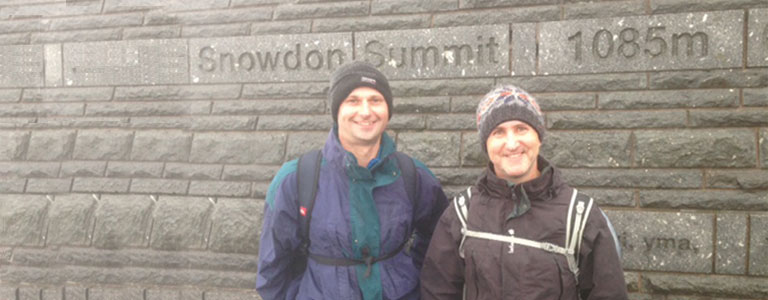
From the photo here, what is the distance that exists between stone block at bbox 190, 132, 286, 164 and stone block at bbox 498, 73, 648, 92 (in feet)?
5.69

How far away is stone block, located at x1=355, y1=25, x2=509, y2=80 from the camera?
4.08m

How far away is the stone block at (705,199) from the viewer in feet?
11.9

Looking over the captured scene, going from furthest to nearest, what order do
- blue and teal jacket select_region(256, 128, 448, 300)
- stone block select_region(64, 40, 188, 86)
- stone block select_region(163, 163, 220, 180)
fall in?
stone block select_region(64, 40, 188, 86)
stone block select_region(163, 163, 220, 180)
blue and teal jacket select_region(256, 128, 448, 300)

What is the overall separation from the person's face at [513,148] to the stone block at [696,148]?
1.85 meters

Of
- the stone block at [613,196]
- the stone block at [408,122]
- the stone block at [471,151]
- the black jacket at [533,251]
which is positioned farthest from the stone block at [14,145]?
the stone block at [613,196]

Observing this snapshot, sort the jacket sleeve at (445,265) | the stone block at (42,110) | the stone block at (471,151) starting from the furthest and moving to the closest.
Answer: the stone block at (42,110), the stone block at (471,151), the jacket sleeve at (445,265)

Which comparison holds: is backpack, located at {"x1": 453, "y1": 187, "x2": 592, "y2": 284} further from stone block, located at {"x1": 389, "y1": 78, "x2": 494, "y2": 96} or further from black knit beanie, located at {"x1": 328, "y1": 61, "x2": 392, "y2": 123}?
stone block, located at {"x1": 389, "y1": 78, "x2": 494, "y2": 96}

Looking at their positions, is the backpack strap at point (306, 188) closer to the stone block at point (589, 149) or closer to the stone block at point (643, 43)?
the stone block at point (589, 149)

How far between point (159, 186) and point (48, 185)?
1115 mm

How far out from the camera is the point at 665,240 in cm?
377

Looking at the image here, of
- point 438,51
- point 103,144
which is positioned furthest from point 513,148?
point 103,144

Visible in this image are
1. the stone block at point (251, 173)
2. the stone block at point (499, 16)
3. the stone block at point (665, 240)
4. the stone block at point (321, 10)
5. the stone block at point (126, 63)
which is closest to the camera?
the stone block at point (665, 240)

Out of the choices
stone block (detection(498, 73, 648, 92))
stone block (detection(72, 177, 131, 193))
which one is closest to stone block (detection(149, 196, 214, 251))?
stone block (detection(72, 177, 131, 193))

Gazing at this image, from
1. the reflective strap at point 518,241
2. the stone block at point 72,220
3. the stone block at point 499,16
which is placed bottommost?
the stone block at point 72,220
